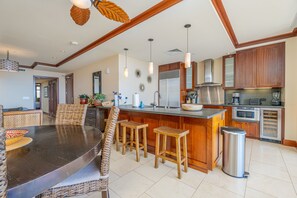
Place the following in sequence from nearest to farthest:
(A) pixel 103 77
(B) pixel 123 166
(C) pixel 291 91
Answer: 1. (B) pixel 123 166
2. (C) pixel 291 91
3. (A) pixel 103 77

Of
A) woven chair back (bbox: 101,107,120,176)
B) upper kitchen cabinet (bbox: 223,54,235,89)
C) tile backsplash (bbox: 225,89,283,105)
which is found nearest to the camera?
woven chair back (bbox: 101,107,120,176)

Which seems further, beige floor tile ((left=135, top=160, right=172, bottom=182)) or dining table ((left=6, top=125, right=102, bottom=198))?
beige floor tile ((left=135, top=160, right=172, bottom=182))

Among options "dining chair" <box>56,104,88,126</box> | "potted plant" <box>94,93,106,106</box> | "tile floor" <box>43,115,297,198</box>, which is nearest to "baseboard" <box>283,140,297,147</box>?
"tile floor" <box>43,115,297,198</box>

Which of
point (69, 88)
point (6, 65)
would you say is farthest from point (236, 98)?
point (69, 88)

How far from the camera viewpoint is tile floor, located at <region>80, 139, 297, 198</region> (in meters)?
1.59

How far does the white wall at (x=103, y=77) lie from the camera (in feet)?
13.2

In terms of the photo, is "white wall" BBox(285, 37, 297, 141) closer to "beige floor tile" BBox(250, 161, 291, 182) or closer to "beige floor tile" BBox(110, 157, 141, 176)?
"beige floor tile" BBox(250, 161, 291, 182)

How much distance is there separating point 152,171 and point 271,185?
1.53 m

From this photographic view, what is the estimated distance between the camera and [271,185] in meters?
1.73

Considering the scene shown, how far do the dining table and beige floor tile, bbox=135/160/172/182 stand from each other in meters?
1.14

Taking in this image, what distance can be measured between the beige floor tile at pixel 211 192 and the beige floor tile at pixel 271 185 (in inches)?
14.3

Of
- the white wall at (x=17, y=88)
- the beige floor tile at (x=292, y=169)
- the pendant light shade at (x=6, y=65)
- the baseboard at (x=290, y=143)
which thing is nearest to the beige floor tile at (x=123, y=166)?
the beige floor tile at (x=292, y=169)

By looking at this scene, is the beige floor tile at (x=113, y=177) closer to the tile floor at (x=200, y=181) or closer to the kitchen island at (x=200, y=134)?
the tile floor at (x=200, y=181)

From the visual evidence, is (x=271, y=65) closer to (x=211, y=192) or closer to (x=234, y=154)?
(x=234, y=154)
